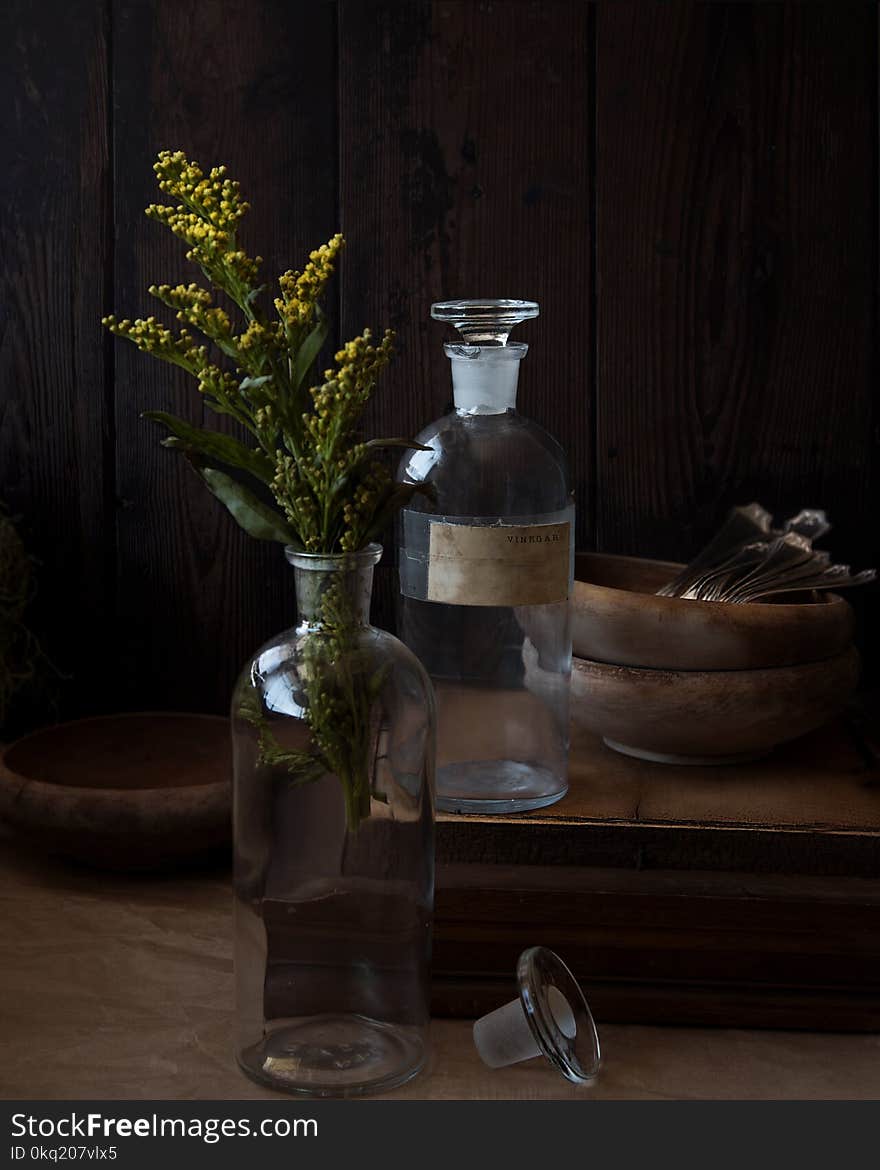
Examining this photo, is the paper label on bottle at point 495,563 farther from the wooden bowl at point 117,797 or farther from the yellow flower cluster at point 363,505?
the wooden bowl at point 117,797

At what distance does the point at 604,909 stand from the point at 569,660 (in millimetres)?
164

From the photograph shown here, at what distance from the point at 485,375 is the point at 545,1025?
385 millimetres

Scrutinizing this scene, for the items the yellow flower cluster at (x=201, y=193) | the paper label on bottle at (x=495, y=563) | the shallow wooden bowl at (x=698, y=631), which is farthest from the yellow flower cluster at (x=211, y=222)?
the shallow wooden bowl at (x=698, y=631)

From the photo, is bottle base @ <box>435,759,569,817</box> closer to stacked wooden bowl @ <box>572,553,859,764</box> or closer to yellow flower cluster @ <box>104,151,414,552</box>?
stacked wooden bowl @ <box>572,553,859,764</box>

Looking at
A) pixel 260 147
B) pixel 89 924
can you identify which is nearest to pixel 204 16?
pixel 260 147

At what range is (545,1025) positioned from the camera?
2.26ft

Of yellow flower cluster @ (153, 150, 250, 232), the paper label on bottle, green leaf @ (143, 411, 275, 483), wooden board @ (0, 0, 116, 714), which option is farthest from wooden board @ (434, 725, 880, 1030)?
wooden board @ (0, 0, 116, 714)

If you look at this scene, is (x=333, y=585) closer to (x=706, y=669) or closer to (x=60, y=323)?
(x=706, y=669)

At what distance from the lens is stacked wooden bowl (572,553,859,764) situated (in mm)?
807

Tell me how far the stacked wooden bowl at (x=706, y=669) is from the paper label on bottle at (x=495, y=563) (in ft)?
0.18

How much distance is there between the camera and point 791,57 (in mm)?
1052

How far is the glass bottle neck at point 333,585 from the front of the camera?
680 millimetres

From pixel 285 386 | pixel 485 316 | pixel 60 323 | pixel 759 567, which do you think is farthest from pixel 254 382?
pixel 60 323
